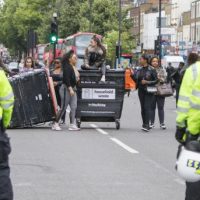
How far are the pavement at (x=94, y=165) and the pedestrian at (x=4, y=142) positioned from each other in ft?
7.72

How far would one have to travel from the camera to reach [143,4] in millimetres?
132375

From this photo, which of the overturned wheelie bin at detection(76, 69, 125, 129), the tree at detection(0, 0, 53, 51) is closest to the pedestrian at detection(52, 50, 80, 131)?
the overturned wheelie bin at detection(76, 69, 125, 129)

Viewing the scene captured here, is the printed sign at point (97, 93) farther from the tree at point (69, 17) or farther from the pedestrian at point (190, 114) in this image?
the tree at point (69, 17)

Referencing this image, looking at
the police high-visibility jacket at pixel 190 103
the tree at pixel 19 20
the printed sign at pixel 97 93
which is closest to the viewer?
the police high-visibility jacket at pixel 190 103

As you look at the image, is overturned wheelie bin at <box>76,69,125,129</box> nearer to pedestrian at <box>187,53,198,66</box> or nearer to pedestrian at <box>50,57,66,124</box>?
pedestrian at <box>50,57,66,124</box>

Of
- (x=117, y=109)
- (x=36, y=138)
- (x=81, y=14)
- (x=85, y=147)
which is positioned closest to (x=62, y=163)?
(x=85, y=147)

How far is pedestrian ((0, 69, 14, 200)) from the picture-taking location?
7.54 m

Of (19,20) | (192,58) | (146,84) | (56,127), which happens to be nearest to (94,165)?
(192,58)

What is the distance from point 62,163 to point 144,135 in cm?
609

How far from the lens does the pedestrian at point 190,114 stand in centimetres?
708

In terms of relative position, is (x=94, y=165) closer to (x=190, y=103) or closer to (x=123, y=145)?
(x=123, y=145)

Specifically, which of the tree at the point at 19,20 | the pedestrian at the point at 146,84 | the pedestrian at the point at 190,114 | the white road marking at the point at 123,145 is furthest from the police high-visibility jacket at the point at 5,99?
the tree at the point at 19,20

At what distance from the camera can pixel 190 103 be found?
23.4 feet

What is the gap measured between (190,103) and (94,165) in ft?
20.2
